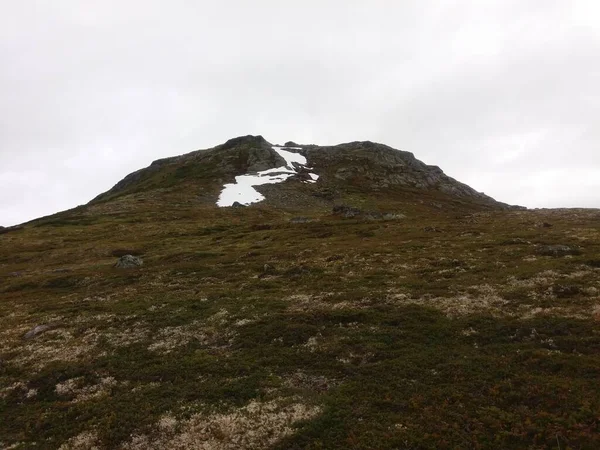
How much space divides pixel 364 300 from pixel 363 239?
109 ft

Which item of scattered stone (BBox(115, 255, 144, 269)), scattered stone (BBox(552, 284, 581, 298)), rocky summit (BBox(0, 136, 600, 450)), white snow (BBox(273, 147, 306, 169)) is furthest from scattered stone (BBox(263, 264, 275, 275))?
white snow (BBox(273, 147, 306, 169))

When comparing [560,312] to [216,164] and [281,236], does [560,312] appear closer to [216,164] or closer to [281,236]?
[281,236]

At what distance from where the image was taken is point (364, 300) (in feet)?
112

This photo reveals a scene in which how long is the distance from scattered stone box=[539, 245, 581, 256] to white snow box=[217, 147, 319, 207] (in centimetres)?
9147

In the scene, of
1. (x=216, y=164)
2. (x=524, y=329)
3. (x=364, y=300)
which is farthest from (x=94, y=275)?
(x=216, y=164)

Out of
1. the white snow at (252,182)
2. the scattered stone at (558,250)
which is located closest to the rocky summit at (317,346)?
the scattered stone at (558,250)

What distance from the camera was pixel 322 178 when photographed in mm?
159875

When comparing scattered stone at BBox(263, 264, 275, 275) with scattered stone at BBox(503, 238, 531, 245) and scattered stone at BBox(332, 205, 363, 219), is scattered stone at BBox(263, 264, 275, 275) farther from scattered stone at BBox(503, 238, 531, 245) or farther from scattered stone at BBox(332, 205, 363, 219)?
scattered stone at BBox(332, 205, 363, 219)

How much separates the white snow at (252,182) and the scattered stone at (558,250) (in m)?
91.5

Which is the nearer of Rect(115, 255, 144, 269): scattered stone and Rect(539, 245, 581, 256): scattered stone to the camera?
Rect(539, 245, 581, 256): scattered stone

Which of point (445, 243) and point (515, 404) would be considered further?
point (445, 243)

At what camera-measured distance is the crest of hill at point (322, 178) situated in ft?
458

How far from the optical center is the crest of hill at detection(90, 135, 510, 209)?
13950cm

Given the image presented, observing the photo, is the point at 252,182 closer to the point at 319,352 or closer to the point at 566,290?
the point at 566,290
